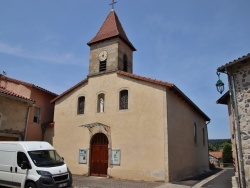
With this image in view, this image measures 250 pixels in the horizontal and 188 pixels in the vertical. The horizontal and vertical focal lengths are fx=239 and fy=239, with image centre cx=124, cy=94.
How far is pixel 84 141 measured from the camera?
1627cm

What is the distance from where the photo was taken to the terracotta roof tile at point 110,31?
1766 centimetres

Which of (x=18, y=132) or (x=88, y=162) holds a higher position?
(x=18, y=132)

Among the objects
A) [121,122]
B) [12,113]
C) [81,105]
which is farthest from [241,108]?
[12,113]

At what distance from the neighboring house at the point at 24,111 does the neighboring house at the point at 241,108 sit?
41.2ft

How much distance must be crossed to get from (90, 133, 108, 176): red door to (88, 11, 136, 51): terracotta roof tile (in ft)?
23.5

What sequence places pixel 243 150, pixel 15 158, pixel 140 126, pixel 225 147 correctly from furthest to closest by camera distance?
pixel 225 147
pixel 140 126
pixel 15 158
pixel 243 150

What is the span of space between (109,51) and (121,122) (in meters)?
5.53

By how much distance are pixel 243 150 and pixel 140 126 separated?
20.8 feet

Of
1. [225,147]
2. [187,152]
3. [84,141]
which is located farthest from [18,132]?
[225,147]

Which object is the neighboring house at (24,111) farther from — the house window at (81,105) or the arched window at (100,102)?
the arched window at (100,102)

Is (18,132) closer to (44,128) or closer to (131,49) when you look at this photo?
(44,128)

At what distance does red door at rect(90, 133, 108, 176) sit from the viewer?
50.0 feet

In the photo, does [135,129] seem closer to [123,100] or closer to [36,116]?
[123,100]

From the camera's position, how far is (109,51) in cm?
1744
